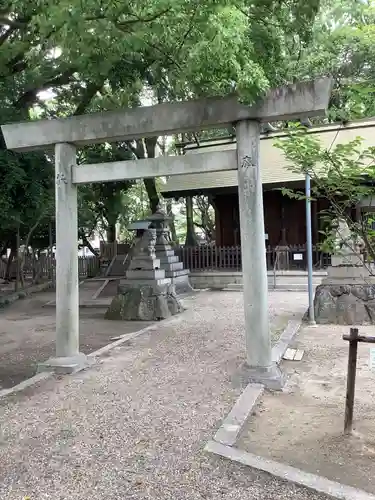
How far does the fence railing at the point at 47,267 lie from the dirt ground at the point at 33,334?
7055mm

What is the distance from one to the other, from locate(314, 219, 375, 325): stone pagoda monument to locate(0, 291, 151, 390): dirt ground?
12.7 ft

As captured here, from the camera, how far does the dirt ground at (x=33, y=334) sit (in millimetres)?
6855

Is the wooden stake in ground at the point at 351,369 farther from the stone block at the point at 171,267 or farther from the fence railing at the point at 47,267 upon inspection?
the fence railing at the point at 47,267

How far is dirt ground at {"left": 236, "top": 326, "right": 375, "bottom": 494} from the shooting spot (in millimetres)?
3430

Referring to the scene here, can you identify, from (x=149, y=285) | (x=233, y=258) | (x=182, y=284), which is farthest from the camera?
(x=233, y=258)

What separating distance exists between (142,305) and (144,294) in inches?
11.1

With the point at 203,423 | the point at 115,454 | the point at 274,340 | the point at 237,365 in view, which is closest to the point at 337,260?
the point at 274,340

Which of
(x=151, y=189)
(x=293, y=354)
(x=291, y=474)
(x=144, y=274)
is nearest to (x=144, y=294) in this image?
(x=144, y=274)

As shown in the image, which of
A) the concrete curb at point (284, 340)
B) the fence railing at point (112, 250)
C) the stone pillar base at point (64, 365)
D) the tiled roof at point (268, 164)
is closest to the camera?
the stone pillar base at point (64, 365)

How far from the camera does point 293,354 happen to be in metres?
6.85

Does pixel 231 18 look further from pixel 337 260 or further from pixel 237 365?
pixel 337 260

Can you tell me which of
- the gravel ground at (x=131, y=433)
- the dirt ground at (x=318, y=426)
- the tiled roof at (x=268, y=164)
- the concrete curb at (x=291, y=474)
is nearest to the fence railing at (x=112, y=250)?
the tiled roof at (x=268, y=164)

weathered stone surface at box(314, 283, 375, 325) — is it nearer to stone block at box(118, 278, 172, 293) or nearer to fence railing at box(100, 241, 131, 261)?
stone block at box(118, 278, 172, 293)

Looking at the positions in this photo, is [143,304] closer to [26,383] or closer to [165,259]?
[165,259]
